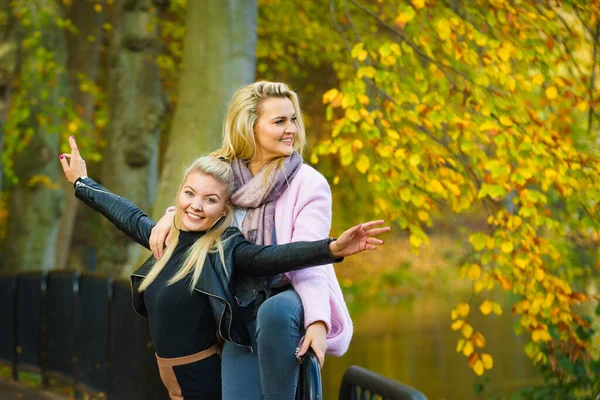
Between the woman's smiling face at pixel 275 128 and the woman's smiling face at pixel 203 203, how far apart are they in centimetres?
26

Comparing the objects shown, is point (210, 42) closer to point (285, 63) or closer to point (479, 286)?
point (479, 286)

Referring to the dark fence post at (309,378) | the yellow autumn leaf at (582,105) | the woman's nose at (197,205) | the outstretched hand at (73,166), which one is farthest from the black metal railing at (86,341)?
the yellow autumn leaf at (582,105)

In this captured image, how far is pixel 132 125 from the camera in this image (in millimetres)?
11578

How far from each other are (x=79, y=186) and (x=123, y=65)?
22.4ft

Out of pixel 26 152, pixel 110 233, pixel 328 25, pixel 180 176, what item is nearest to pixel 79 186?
pixel 180 176

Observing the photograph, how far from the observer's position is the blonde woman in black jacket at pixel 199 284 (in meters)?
4.27

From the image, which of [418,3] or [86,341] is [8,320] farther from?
[418,3]

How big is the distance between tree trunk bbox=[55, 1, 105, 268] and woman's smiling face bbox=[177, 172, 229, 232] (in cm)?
1257

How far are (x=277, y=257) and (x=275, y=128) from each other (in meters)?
0.68

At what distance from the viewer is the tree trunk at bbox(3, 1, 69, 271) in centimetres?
1475

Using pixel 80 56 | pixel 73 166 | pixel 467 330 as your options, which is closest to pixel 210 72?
pixel 467 330

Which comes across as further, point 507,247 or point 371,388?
point 507,247

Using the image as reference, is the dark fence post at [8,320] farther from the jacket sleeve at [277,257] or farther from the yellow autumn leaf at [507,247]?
the jacket sleeve at [277,257]

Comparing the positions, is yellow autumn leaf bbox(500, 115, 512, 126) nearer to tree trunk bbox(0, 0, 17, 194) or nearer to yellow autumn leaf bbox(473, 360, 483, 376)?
yellow autumn leaf bbox(473, 360, 483, 376)
